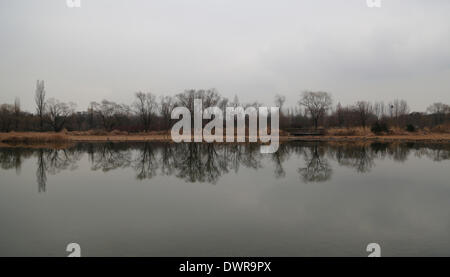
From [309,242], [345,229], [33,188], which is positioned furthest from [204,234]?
[33,188]

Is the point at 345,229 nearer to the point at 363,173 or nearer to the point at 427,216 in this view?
the point at 427,216

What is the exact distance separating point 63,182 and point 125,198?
408 centimetres

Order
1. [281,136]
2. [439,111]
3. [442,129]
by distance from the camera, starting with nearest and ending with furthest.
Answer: [442,129], [281,136], [439,111]

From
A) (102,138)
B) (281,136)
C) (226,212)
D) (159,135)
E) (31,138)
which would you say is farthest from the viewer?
(159,135)

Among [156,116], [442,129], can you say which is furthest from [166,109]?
[442,129]

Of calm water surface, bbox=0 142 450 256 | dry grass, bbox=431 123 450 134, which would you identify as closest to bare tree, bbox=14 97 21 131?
calm water surface, bbox=0 142 450 256

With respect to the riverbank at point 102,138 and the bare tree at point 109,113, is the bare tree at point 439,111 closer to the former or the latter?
the riverbank at point 102,138

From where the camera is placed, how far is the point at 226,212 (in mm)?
7332

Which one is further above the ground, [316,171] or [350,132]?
[350,132]

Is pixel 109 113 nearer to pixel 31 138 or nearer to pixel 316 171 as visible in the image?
pixel 31 138

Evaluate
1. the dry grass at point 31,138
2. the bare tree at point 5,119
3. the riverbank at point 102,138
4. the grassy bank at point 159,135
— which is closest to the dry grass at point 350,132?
the grassy bank at point 159,135

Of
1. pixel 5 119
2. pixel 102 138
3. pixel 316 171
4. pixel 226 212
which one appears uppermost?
pixel 5 119

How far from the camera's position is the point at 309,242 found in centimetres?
542

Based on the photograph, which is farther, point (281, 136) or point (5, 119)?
point (5, 119)
